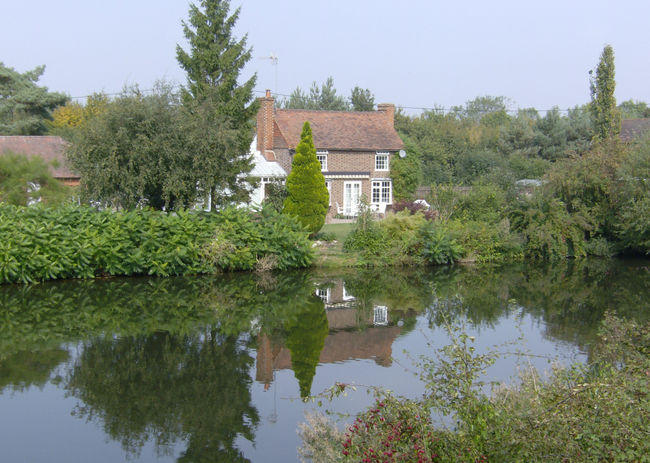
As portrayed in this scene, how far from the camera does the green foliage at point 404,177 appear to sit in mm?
35037

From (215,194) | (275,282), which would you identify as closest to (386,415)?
(275,282)

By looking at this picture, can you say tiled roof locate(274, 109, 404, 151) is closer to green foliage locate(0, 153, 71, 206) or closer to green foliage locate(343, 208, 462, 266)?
green foliage locate(343, 208, 462, 266)

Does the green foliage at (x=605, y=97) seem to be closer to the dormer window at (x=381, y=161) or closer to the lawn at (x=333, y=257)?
the dormer window at (x=381, y=161)

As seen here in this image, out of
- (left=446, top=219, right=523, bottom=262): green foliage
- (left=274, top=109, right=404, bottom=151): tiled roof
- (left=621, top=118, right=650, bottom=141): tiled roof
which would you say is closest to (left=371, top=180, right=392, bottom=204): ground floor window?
(left=274, top=109, right=404, bottom=151): tiled roof

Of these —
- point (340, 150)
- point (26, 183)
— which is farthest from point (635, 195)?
point (26, 183)

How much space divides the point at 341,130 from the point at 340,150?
1696 mm

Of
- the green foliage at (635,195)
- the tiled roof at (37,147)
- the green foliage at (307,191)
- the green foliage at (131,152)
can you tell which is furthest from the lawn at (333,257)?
the tiled roof at (37,147)

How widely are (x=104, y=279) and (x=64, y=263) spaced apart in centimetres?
123

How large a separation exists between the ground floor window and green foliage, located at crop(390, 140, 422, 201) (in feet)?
1.07

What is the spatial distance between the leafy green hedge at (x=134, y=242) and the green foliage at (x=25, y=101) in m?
26.2

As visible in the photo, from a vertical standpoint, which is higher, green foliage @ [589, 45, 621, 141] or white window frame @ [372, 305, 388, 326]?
green foliage @ [589, 45, 621, 141]

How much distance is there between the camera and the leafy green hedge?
17.4 meters

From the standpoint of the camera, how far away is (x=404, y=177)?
116ft

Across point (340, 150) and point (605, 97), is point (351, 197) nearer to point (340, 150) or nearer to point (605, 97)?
point (340, 150)
